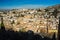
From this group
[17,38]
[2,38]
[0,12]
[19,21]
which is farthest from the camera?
[0,12]

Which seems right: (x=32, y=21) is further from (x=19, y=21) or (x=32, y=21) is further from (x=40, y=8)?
(x=40, y=8)

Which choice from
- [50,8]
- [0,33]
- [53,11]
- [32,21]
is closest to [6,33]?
[0,33]

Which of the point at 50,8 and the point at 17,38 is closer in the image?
the point at 17,38

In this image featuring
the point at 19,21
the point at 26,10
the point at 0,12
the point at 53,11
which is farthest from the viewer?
the point at 26,10

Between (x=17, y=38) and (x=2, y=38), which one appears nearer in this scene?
(x=2, y=38)

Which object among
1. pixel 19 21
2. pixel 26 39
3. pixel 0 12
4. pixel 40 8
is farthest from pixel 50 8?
pixel 26 39

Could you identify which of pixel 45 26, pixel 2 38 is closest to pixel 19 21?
pixel 45 26

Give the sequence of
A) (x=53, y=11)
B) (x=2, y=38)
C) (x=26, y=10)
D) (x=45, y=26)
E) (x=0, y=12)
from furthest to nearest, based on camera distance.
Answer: (x=26, y=10)
(x=53, y=11)
(x=0, y=12)
(x=45, y=26)
(x=2, y=38)

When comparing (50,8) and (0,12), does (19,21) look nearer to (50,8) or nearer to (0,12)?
(0,12)

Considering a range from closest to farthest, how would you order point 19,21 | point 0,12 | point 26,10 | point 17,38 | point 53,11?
point 17,38, point 19,21, point 0,12, point 53,11, point 26,10
